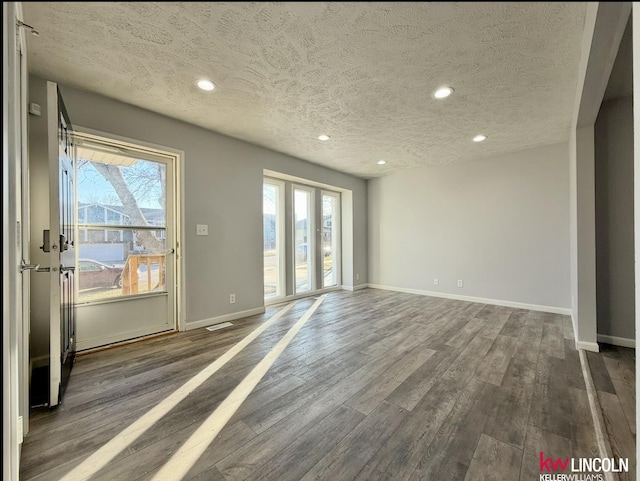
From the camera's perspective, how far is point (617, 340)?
2.63 metres

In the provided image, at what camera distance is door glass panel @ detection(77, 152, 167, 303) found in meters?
2.49

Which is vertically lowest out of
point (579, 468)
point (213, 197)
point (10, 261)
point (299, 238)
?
point (579, 468)

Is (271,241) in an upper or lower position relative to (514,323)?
upper

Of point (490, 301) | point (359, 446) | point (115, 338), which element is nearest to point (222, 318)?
point (115, 338)

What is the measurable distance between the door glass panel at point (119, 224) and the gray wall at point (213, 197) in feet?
0.90

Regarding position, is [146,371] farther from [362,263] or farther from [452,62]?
[362,263]

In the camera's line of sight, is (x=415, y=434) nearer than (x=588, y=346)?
Yes

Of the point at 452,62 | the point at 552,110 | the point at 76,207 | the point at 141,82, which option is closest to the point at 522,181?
the point at 552,110

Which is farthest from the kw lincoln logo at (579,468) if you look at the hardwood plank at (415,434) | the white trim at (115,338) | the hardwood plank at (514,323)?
the white trim at (115,338)

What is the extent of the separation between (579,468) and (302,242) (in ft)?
13.6

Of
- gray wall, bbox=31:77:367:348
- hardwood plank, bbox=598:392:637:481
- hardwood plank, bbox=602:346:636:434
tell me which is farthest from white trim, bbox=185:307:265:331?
hardwood plank, bbox=602:346:636:434

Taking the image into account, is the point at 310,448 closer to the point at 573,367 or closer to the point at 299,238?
the point at 573,367

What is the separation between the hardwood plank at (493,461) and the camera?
3.89 feet

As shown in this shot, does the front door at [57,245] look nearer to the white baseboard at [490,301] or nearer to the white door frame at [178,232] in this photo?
the white door frame at [178,232]
